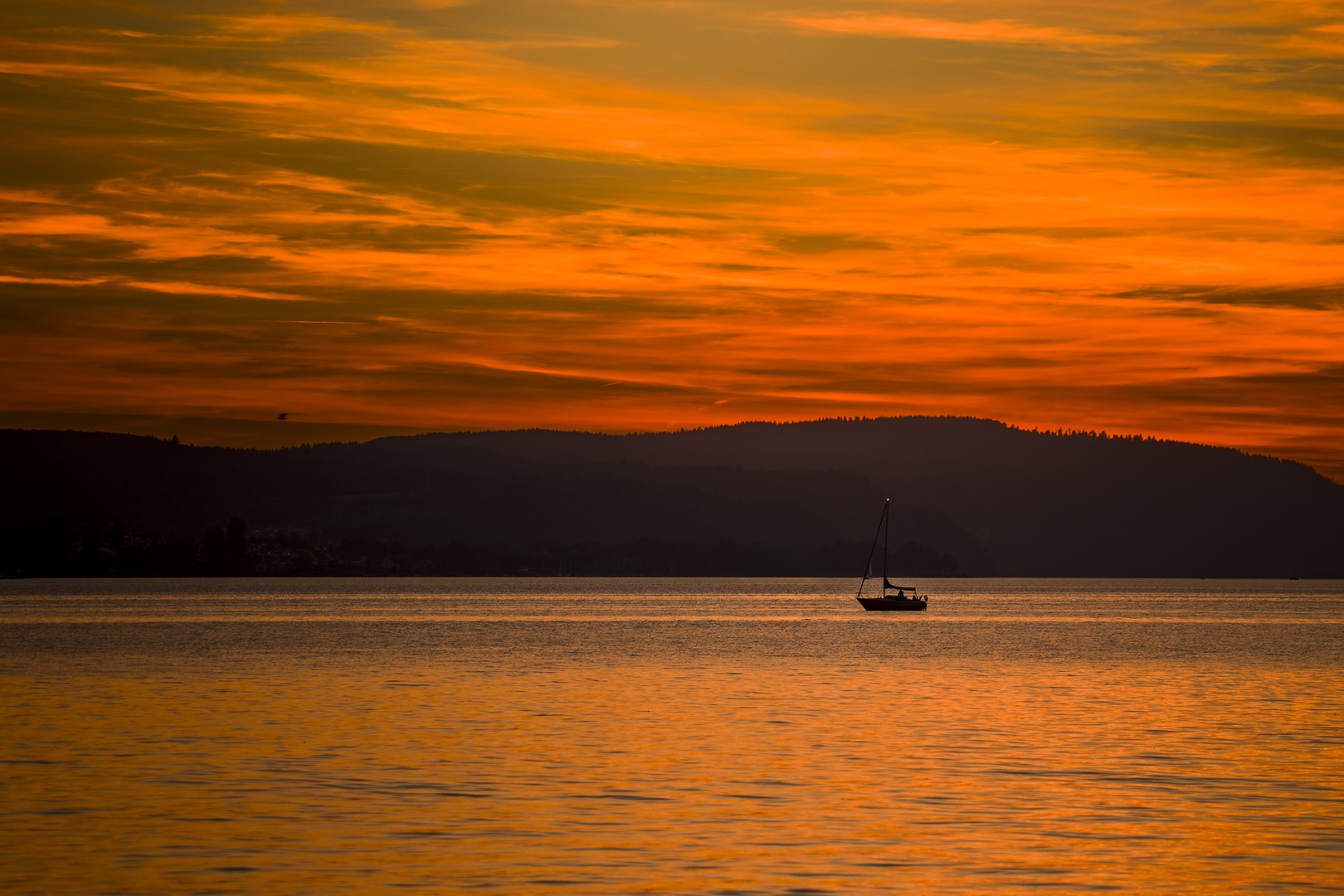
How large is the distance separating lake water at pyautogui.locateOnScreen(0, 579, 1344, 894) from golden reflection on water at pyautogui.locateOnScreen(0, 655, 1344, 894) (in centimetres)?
15

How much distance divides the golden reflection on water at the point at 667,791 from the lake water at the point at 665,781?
15 cm

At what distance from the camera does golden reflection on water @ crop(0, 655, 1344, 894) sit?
3106 cm

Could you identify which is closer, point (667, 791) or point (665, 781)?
point (667, 791)

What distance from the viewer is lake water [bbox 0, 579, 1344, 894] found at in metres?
31.2

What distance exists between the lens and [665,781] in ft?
142

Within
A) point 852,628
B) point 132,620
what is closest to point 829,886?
point 852,628

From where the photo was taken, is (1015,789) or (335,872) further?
(1015,789)

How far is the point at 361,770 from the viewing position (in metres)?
45.0

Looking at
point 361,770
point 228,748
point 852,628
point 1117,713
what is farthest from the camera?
point 852,628

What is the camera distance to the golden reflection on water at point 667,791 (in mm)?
31062

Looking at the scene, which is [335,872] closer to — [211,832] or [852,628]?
[211,832]

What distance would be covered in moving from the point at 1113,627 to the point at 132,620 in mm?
122442

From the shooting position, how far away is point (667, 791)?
4150 cm

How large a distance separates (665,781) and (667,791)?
1.79m
